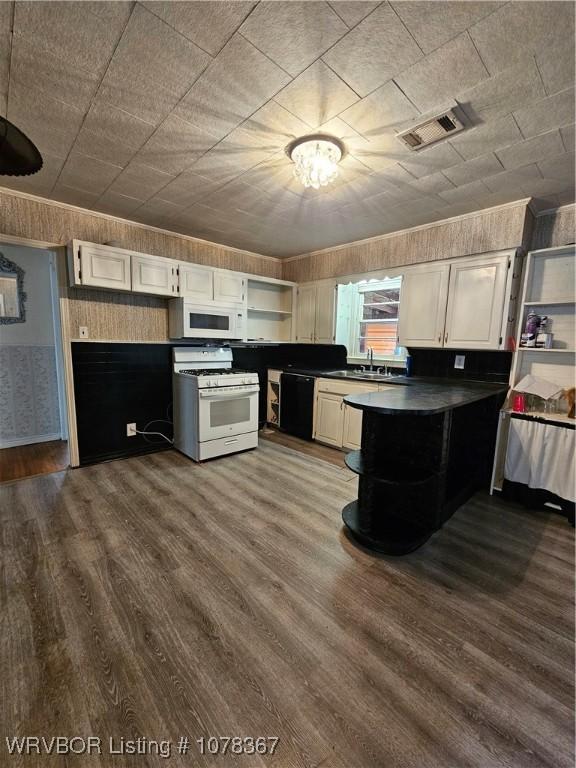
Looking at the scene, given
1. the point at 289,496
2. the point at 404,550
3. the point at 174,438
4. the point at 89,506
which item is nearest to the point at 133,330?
the point at 174,438

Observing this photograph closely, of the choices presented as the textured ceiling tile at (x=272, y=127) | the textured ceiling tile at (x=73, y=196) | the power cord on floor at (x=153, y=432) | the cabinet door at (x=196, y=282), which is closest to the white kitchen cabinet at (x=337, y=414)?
the cabinet door at (x=196, y=282)

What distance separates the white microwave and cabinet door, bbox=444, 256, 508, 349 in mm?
2338

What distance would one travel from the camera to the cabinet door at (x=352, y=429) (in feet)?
11.7

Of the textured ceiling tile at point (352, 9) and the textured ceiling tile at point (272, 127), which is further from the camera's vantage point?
the textured ceiling tile at point (272, 127)

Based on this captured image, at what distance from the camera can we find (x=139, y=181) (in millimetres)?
2486

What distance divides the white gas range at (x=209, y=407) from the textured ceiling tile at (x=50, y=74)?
220cm

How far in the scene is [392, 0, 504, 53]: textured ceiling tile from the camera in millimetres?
1159

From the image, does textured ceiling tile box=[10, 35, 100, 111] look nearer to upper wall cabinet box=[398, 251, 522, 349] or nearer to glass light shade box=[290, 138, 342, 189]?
glass light shade box=[290, 138, 342, 189]

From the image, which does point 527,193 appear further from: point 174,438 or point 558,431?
point 174,438

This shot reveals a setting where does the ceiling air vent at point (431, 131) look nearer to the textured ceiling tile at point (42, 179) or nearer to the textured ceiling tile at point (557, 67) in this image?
the textured ceiling tile at point (557, 67)

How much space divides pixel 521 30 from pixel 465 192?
1.39 metres

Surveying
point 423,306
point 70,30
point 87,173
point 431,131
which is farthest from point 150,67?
point 423,306

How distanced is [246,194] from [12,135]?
187 cm

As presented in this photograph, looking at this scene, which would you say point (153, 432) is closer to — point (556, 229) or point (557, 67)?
point (557, 67)
